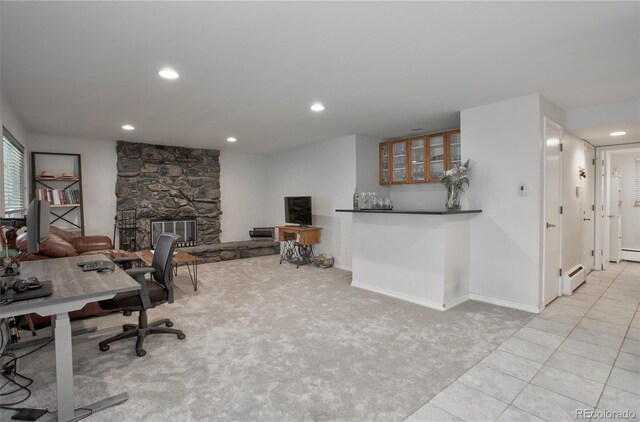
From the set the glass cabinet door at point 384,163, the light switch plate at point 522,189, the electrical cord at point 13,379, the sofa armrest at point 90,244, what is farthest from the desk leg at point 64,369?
the glass cabinet door at point 384,163

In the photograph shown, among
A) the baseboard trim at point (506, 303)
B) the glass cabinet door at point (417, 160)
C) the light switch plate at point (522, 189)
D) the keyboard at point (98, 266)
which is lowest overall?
the baseboard trim at point (506, 303)

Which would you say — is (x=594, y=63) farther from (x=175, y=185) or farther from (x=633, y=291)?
(x=175, y=185)

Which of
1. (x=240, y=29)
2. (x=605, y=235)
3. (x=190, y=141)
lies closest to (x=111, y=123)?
(x=190, y=141)

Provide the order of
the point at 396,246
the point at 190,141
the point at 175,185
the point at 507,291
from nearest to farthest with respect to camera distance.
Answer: the point at 507,291
the point at 396,246
the point at 190,141
the point at 175,185

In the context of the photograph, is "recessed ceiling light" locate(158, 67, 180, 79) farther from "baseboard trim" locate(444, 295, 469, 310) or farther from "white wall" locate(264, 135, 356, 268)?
"baseboard trim" locate(444, 295, 469, 310)

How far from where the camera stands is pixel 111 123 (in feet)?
15.0

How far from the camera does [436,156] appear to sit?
5047 millimetres

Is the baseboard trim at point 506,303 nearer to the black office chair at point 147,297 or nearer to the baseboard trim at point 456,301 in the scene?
the baseboard trim at point 456,301

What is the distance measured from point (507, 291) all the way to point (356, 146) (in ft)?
10.1

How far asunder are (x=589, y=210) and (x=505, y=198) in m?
2.57

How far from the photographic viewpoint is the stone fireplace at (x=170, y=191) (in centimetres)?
606

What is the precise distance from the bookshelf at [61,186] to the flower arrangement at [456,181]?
19.0 ft

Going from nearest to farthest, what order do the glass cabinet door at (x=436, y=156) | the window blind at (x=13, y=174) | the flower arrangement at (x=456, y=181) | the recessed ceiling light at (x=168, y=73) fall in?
1. the recessed ceiling light at (x=168, y=73)
2. the window blind at (x=13, y=174)
3. the flower arrangement at (x=456, y=181)
4. the glass cabinet door at (x=436, y=156)

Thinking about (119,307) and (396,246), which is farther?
(396,246)
